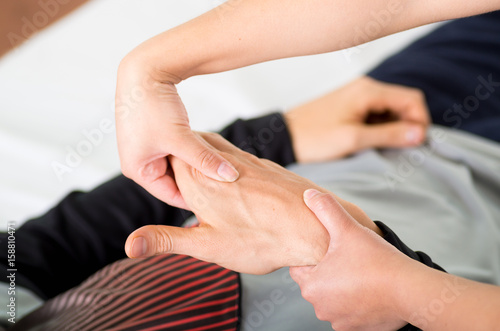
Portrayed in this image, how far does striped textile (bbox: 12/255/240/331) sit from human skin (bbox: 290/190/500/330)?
8 cm

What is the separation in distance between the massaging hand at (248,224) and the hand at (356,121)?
231 mm

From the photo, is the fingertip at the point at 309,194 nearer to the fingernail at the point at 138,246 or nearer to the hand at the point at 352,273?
the hand at the point at 352,273

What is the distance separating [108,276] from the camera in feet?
1.27

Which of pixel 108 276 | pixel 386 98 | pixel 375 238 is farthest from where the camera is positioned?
pixel 386 98

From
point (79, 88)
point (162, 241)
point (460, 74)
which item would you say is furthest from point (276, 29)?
point (460, 74)

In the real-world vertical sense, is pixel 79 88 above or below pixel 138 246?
above

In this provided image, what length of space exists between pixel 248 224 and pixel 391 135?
12.2 inches

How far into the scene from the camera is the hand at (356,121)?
0.55m

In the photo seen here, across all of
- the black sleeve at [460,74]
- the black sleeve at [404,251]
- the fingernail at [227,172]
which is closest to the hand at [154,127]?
the fingernail at [227,172]

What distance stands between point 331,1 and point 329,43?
3 cm

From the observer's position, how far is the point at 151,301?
1.20 ft

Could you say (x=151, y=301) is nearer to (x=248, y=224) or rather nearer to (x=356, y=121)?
(x=248, y=224)

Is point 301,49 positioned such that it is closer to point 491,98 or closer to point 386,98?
point 386,98

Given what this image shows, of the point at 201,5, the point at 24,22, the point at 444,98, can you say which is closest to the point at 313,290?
the point at 201,5
